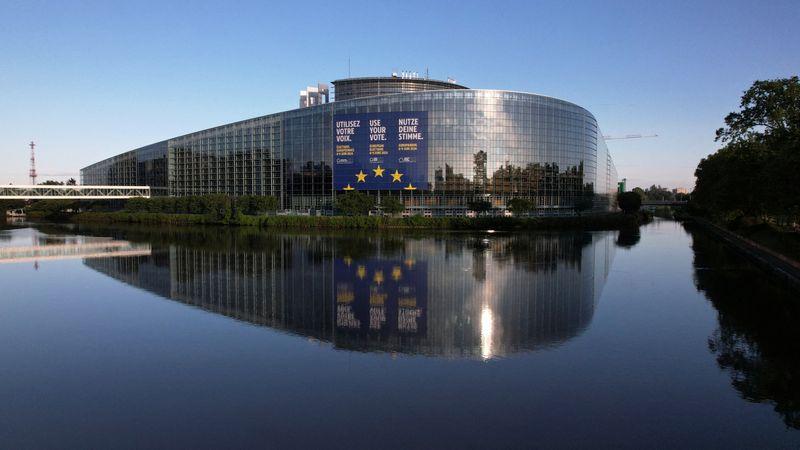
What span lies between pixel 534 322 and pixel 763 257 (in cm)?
2901

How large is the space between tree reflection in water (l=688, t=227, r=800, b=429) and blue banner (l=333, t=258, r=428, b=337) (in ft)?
31.1

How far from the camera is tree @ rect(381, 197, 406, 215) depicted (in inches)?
3007

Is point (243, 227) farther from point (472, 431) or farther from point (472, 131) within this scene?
point (472, 431)

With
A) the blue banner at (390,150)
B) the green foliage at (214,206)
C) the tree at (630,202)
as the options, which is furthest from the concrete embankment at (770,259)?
the tree at (630,202)

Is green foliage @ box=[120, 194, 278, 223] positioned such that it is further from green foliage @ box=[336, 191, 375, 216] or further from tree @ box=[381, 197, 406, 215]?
tree @ box=[381, 197, 406, 215]

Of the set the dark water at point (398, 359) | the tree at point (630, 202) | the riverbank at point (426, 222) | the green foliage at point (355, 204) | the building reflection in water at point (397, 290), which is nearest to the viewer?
the dark water at point (398, 359)

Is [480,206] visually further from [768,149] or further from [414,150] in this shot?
[768,149]

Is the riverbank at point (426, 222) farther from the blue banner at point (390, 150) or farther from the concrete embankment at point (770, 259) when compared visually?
the concrete embankment at point (770, 259)

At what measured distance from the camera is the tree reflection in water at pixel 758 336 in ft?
42.0

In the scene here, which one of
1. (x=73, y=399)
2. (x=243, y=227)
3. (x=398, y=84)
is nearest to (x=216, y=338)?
(x=73, y=399)

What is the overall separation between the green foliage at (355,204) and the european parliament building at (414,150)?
5233 millimetres

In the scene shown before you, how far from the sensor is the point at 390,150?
3241 inches

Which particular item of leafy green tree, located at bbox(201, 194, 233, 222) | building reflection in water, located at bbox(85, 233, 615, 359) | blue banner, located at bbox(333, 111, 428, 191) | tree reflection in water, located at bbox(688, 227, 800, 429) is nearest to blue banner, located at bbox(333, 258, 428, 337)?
building reflection in water, located at bbox(85, 233, 615, 359)

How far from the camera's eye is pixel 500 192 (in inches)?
3319
